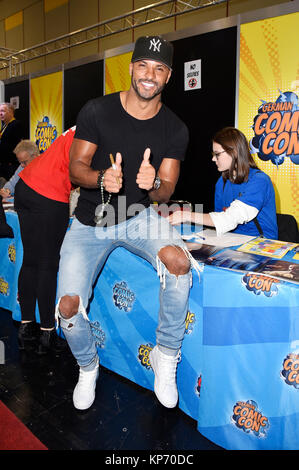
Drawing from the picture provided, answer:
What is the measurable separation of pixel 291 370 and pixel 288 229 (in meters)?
1.19

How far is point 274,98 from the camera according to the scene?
3.22 meters

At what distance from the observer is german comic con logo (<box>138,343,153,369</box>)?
160 centimetres

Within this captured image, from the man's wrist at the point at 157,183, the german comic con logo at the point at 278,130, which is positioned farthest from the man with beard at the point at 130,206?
the german comic con logo at the point at 278,130

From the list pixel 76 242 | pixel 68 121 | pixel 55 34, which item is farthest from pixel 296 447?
pixel 55 34

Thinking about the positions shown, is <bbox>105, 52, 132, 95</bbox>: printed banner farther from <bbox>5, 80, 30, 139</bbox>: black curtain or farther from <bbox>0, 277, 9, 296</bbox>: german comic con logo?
<bbox>0, 277, 9, 296</bbox>: german comic con logo

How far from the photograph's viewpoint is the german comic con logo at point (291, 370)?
1.11 meters

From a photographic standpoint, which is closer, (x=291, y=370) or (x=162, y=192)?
(x=291, y=370)

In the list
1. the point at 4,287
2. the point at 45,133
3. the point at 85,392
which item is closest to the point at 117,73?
the point at 45,133

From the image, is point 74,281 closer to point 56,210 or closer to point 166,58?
point 56,210

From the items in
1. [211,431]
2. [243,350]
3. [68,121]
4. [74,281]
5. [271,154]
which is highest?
[68,121]

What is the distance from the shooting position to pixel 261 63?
10.7 ft

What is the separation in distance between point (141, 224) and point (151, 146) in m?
0.34

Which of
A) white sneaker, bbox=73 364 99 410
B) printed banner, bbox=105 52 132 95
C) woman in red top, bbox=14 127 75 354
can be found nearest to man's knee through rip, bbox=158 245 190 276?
white sneaker, bbox=73 364 99 410

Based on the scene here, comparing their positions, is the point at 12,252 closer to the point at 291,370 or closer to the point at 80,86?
the point at 291,370
